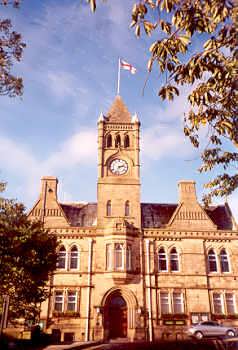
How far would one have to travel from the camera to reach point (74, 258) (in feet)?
110

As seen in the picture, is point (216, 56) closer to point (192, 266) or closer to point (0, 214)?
point (0, 214)

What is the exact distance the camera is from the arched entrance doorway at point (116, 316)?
3077 centimetres

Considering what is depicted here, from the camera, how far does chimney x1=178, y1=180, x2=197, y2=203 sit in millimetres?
37219

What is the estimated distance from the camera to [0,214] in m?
20.1

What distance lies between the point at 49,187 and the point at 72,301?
12226mm

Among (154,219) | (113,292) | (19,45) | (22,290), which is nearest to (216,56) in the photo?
(19,45)

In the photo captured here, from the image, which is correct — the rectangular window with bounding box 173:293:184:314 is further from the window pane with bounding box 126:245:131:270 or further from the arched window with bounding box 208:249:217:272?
the window pane with bounding box 126:245:131:270

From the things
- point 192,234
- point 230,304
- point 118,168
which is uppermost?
point 118,168

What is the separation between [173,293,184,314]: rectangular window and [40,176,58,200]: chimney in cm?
1598

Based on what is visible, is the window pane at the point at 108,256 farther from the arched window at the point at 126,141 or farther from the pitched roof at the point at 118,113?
the pitched roof at the point at 118,113

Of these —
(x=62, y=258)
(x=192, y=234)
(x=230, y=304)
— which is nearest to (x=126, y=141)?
(x=192, y=234)

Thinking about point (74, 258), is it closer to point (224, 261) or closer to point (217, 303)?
point (217, 303)

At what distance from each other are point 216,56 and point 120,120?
3345 centimetres

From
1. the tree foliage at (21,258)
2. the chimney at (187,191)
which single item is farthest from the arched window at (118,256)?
the tree foliage at (21,258)
